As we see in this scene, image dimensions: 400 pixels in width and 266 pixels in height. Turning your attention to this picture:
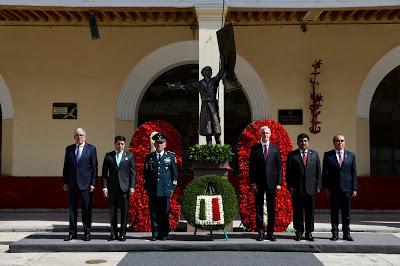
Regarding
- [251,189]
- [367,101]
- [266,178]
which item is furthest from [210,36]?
[367,101]

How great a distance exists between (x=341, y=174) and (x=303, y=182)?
626mm

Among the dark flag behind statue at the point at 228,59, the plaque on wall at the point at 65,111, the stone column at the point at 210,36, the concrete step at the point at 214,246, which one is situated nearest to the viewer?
the concrete step at the point at 214,246

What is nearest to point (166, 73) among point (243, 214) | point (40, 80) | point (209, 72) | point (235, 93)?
point (235, 93)

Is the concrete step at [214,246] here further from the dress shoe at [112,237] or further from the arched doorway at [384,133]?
the arched doorway at [384,133]

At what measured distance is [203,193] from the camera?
9695mm

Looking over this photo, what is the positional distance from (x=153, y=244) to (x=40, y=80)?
22.9 feet

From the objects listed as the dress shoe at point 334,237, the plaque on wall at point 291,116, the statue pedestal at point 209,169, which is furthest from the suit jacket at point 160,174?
the plaque on wall at point 291,116

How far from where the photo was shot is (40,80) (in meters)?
14.2

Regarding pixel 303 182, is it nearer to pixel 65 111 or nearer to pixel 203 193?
pixel 203 193

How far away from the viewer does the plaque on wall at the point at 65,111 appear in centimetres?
1420

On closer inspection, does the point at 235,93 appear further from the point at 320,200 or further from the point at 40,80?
the point at 40,80

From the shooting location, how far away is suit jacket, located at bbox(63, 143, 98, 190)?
9164mm

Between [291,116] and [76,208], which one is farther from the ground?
[291,116]

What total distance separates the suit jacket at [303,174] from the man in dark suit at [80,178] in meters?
3.23
